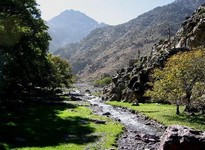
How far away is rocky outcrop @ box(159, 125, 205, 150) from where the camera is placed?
25.8m

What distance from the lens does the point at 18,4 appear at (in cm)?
6800

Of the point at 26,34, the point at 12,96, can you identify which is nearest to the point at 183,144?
the point at 26,34

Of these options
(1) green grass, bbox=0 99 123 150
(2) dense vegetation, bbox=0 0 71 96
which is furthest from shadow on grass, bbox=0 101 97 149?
(2) dense vegetation, bbox=0 0 71 96

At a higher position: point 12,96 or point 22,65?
point 22,65

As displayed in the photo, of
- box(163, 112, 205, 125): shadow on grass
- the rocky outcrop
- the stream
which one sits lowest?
the stream

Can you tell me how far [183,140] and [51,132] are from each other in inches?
1009

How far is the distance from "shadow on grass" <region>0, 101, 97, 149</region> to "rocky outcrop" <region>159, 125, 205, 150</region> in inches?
687

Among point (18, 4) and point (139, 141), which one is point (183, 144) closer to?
point (139, 141)

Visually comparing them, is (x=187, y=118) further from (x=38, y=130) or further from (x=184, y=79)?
(x=38, y=130)

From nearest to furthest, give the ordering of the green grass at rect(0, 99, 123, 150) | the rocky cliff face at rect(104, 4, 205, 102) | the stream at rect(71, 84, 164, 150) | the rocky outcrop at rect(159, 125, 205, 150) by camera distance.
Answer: the rocky outcrop at rect(159, 125, 205, 150), the green grass at rect(0, 99, 123, 150), the stream at rect(71, 84, 164, 150), the rocky cliff face at rect(104, 4, 205, 102)

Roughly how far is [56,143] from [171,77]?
31.9 meters

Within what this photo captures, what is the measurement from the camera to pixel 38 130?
160 ft

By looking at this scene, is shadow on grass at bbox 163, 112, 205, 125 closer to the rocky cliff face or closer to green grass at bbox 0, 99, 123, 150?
green grass at bbox 0, 99, 123, 150

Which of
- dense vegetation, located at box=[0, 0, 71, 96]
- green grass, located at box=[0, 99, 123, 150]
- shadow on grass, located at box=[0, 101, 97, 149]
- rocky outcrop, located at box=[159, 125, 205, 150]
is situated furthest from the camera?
dense vegetation, located at box=[0, 0, 71, 96]
